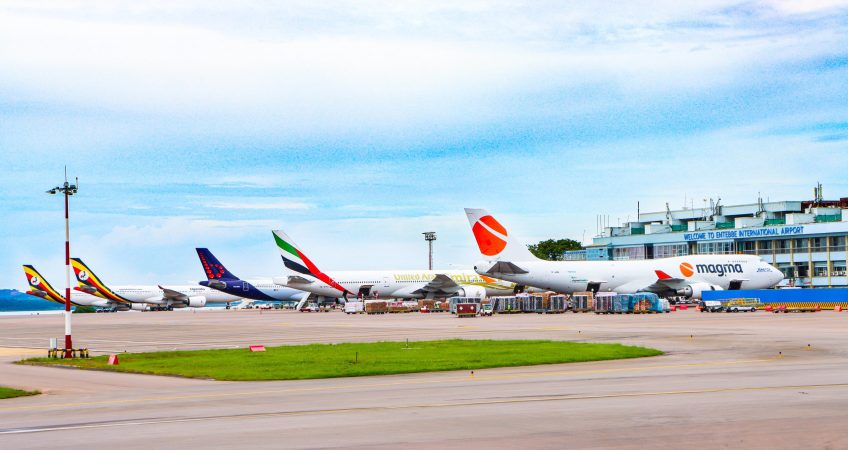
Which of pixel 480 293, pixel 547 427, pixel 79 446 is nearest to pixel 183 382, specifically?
pixel 79 446

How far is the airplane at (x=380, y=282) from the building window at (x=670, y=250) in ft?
119

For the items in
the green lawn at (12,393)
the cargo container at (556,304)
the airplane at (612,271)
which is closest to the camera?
the green lawn at (12,393)

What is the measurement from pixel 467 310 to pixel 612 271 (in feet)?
66.6

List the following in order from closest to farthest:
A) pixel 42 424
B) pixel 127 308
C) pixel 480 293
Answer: pixel 42 424 → pixel 480 293 → pixel 127 308

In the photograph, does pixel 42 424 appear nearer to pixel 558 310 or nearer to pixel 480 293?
pixel 558 310

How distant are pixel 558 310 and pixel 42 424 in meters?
69.7

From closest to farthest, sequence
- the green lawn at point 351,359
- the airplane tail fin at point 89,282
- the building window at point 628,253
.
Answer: the green lawn at point 351,359 → the airplane tail fin at point 89,282 → the building window at point 628,253

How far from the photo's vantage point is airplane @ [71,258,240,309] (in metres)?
134

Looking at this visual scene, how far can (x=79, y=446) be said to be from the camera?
14.8 meters

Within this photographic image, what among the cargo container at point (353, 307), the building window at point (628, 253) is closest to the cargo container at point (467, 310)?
the cargo container at point (353, 307)

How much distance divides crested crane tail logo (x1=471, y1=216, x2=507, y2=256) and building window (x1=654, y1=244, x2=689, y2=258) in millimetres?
55236

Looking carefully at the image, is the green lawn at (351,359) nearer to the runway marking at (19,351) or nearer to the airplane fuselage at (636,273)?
the runway marking at (19,351)

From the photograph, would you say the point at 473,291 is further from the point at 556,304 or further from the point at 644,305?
the point at 644,305

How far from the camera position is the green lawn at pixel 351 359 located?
1125 inches
